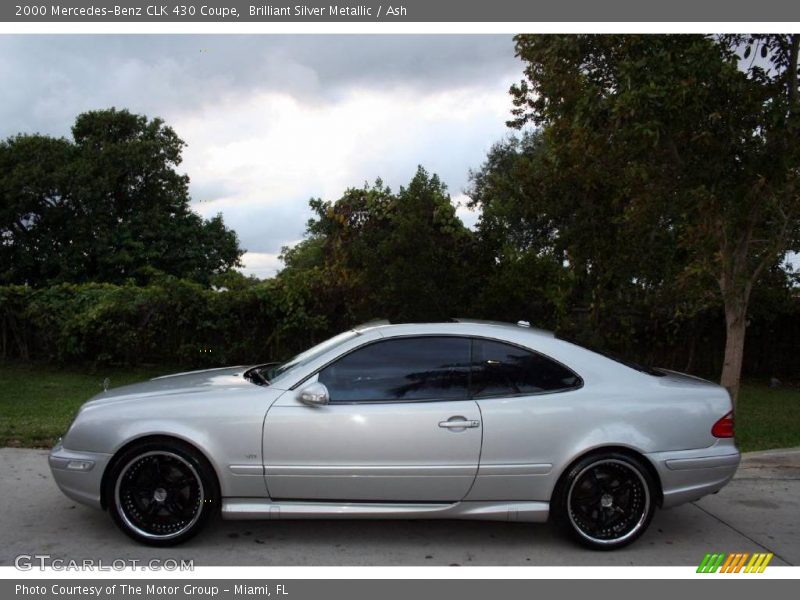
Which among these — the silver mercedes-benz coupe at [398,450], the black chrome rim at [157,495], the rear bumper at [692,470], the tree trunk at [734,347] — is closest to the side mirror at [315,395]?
the silver mercedes-benz coupe at [398,450]

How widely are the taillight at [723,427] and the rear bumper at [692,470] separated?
5 cm

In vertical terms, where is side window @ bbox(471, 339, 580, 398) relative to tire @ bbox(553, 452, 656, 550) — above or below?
above

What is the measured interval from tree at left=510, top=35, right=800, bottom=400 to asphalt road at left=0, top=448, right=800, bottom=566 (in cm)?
324

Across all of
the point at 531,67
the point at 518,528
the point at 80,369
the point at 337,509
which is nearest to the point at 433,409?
the point at 337,509

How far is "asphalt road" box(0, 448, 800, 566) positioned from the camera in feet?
14.4

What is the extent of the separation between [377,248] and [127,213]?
58.0ft

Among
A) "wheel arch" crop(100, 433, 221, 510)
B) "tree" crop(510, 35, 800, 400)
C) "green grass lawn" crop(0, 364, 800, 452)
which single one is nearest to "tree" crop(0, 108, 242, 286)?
"green grass lawn" crop(0, 364, 800, 452)

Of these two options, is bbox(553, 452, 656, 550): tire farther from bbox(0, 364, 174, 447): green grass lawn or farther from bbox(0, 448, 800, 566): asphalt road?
bbox(0, 364, 174, 447): green grass lawn

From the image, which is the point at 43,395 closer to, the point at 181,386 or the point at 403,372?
the point at 181,386

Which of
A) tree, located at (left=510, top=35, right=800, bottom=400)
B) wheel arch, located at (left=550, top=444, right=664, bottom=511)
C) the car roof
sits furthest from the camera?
tree, located at (left=510, top=35, right=800, bottom=400)

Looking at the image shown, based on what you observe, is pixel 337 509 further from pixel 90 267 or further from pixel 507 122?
pixel 90 267

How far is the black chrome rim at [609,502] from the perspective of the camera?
4516 millimetres

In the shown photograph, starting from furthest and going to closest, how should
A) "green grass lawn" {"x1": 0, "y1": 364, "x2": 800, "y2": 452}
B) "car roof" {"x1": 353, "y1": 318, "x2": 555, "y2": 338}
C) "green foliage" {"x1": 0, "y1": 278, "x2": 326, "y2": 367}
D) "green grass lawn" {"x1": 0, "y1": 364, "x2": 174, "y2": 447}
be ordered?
"green foliage" {"x1": 0, "y1": 278, "x2": 326, "y2": 367} < "green grass lawn" {"x1": 0, "y1": 364, "x2": 800, "y2": 452} < "green grass lawn" {"x1": 0, "y1": 364, "x2": 174, "y2": 447} < "car roof" {"x1": 353, "y1": 318, "x2": 555, "y2": 338}

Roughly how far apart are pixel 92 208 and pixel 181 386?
20.9 m
